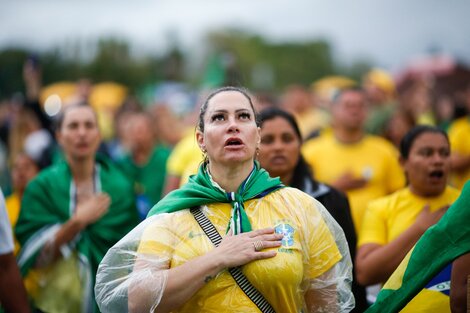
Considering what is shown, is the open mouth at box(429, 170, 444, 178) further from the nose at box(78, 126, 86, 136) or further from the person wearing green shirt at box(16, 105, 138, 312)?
the nose at box(78, 126, 86, 136)

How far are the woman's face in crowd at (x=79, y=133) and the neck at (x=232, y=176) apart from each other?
265 centimetres

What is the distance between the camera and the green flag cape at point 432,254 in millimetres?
3639

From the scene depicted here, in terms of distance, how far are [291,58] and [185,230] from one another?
2928 inches

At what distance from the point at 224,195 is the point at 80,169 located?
111 inches

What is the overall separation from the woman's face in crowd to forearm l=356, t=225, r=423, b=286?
2.65 metres

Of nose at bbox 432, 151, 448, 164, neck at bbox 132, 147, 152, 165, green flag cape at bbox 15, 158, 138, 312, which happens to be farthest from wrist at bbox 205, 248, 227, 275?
neck at bbox 132, 147, 152, 165

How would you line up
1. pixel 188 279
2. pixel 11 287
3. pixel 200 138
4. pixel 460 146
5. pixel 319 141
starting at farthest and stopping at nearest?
pixel 460 146 → pixel 319 141 → pixel 11 287 → pixel 200 138 → pixel 188 279

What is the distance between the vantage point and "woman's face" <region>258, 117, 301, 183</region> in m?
5.32

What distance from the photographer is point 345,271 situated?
3.70 m

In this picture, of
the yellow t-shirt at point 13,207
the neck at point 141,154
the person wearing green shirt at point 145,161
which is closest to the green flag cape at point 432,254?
the yellow t-shirt at point 13,207

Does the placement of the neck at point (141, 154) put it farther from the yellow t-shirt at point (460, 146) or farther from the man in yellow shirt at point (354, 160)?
the yellow t-shirt at point (460, 146)

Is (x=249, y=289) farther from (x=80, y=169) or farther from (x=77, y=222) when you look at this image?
→ (x=80, y=169)

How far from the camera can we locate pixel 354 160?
7.25m

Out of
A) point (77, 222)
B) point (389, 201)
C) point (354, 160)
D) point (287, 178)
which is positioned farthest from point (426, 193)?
point (77, 222)
